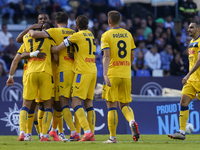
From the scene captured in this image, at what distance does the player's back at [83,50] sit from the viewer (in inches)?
300

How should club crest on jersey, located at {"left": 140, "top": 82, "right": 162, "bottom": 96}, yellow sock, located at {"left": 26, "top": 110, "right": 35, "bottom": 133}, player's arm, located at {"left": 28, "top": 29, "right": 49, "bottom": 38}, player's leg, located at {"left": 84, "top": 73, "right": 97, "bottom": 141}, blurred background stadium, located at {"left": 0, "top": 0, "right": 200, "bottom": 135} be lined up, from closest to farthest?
player's arm, located at {"left": 28, "top": 29, "right": 49, "bottom": 38} → player's leg, located at {"left": 84, "top": 73, "right": 97, "bottom": 141} → yellow sock, located at {"left": 26, "top": 110, "right": 35, "bottom": 133} → blurred background stadium, located at {"left": 0, "top": 0, "right": 200, "bottom": 135} → club crest on jersey, located at {"left": 140, "top": 82, "right": 162, "bottom": 96}

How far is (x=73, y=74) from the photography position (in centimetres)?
777

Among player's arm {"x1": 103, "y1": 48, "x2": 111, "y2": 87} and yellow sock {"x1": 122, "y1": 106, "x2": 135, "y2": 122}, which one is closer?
player's arm {"x1": 103, "y1": 48, "x2": 111, "y2": 87}

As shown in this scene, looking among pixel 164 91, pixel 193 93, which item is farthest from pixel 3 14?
pixel 193 93

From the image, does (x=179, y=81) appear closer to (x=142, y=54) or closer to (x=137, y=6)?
(x=142, y=54)

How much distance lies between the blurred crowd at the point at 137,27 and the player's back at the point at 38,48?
7009 mm

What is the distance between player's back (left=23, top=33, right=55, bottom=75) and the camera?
300 inches

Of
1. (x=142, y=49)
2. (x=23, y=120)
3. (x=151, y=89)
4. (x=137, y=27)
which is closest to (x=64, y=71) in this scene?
(x=23, y=120)

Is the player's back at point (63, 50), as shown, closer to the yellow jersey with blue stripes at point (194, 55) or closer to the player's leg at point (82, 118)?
the player's leg at point (82, 118)

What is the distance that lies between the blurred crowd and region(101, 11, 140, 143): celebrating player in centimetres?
761

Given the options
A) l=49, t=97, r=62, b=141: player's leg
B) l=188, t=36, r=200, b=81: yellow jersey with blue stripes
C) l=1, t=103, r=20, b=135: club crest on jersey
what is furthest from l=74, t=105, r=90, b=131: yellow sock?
l=1, t=103, r=20, b=135: club crest on jersey

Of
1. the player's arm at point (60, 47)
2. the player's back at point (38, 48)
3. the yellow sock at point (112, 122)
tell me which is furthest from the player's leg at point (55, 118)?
the yellow sock at point (112, 122)

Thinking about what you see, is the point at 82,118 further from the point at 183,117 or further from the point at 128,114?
the point at 183,117

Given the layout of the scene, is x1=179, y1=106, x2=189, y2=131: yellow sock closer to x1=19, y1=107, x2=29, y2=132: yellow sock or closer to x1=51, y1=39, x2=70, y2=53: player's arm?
x1=51, y1=39, x2=70, y2=53: player's arm
